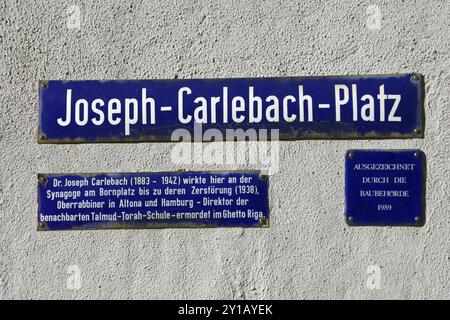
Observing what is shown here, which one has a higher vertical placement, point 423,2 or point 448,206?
point 423,2

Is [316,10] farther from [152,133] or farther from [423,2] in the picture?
[152,133]

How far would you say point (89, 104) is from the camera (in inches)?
122

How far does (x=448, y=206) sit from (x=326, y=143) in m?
0.59

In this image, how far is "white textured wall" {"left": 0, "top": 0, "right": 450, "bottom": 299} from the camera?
9.94 ft

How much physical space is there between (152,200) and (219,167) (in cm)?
33

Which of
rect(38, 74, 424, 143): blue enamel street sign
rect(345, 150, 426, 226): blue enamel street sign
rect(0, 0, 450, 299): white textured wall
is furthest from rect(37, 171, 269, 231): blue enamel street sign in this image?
rect(345, 150, 426, 226): blue enamel street sign

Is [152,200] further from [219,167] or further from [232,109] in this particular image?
[232,109]

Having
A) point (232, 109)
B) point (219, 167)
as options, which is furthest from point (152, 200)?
point (232, 109)

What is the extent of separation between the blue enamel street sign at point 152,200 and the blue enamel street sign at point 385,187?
1.25 ft

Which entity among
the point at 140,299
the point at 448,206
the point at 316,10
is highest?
the point at 316,10

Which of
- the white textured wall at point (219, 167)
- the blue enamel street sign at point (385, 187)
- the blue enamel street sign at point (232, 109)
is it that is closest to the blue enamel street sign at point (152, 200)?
the white textured wall at point (219, 167)

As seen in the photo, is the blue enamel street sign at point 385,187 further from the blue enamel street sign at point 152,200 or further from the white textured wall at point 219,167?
the blue enamel street sign at point 152,200

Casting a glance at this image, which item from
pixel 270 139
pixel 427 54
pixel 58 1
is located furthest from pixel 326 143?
pixel 58 1

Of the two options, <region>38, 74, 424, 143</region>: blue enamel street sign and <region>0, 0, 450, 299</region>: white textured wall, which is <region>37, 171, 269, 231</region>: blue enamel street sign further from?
<region>38, 74, 424, 143</region>: blue enamel street sign
